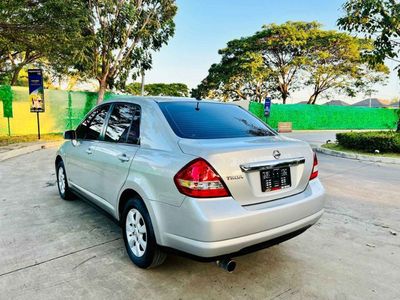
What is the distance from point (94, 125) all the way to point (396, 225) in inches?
160

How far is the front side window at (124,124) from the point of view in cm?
310

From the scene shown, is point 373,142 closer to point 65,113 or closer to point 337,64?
point 65,113

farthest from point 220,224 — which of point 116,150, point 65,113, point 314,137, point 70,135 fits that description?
point 314,137

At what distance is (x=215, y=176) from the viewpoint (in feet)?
7.68

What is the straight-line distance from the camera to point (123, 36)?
1794 cm

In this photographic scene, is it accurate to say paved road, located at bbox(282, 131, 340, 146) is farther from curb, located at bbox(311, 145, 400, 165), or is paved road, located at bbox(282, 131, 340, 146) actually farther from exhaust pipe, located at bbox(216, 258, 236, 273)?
exhaust pipe, located at bbox(216, 258, 236, 273)

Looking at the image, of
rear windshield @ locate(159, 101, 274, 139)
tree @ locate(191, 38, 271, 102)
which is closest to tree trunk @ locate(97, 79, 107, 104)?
tree @ locate(191, 38, 271, 102)

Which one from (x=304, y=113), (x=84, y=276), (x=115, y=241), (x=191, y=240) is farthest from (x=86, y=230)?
(x=304, y=113)

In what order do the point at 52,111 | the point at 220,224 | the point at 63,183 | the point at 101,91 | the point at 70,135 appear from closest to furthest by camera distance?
1. the point at 220,224
2. the point at 70,135
3. the point at 63,183
4. the point at 52,111
5. the point at 101,91

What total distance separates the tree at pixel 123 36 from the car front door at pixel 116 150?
14492 millimetres

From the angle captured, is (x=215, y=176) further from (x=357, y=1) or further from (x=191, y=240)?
(x=357, y=1)

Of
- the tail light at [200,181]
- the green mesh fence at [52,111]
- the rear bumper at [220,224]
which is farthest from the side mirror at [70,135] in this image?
the green mesh fence at [52,111]

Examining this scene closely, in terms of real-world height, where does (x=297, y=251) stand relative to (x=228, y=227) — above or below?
below

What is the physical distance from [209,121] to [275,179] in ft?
2.98
